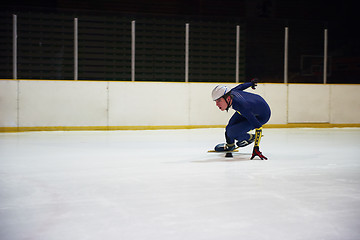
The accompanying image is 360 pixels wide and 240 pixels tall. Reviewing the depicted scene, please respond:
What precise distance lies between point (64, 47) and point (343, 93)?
362 inches

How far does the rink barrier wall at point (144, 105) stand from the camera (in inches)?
327

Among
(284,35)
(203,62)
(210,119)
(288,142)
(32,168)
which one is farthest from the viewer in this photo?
(203,62)

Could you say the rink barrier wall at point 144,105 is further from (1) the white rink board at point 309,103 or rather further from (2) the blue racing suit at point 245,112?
(2) the blue racing suit at point 245,112

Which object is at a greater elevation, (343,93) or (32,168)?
(343,93)

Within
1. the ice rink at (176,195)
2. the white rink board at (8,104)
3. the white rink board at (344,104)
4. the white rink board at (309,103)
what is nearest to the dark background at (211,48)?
the white rink board at (344,104)

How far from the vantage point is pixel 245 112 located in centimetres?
459

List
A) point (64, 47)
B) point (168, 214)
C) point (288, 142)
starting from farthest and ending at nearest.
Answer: point (64, 47)
point (288, 142)
point (168, 214)

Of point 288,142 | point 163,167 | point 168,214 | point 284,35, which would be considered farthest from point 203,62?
point 168,214

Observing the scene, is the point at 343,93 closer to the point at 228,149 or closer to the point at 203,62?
the point at 228,149

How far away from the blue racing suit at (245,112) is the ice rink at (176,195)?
10.7 inches

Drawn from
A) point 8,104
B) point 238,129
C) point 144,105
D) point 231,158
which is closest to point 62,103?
point 8,104

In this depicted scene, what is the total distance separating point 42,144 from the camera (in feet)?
20.0

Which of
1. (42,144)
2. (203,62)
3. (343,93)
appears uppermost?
(203,62)

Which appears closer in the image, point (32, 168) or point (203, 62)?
point (32, 168)
